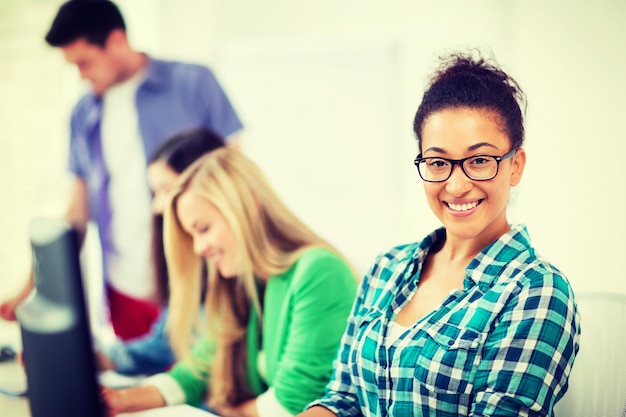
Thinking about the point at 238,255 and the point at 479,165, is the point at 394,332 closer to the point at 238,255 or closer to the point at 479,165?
the point at 479,165

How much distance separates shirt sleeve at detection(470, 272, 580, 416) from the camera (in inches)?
43.6

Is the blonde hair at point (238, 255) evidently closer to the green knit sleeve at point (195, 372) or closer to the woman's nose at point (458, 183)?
the green knit sleeve at point (195, 372)

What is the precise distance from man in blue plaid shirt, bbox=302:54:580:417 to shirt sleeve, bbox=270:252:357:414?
28cm

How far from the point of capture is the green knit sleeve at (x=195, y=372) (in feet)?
6.79

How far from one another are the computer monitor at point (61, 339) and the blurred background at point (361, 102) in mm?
815

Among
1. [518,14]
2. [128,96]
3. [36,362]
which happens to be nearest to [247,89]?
[128,96]

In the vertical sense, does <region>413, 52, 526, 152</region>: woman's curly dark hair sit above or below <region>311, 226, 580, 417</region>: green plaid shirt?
above

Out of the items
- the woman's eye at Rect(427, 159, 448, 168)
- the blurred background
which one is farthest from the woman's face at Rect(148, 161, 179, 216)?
the woman's eye at Rect(427, 159, 448, 168)

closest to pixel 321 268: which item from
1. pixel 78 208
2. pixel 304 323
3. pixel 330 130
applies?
pixel 304 323

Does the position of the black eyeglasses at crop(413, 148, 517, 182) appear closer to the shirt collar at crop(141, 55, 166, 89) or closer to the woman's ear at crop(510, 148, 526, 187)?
the woman's ear at crop(510, 148, 526, 187)

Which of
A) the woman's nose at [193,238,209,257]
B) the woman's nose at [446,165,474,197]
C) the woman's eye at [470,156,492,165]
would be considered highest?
the woman's eye at [470,156,492,165]

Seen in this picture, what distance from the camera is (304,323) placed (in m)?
1.82

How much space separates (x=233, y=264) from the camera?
2.03 metres

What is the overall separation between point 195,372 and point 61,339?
866 mm
